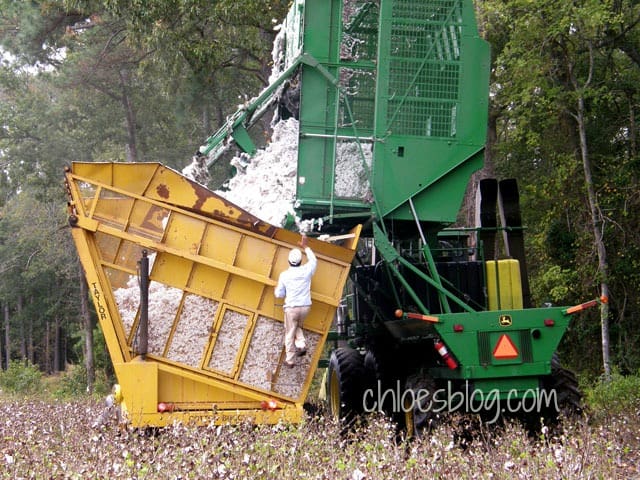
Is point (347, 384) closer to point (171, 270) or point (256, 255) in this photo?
point (256, 255)

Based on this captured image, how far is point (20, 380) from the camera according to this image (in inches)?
1038

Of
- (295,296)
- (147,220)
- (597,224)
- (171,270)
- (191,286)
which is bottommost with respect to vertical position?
(295,296)

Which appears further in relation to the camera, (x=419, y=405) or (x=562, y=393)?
(x=562, y=393)

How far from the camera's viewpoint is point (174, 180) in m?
8.16

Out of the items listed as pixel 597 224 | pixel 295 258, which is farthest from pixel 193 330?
pixel 597 224

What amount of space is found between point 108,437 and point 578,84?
1120 centimetres

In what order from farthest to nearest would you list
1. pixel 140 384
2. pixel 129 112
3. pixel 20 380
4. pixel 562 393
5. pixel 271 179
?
1. pixel 129 112
2. pixel 20 380
3. pixel 271 179
4. pixel 562 393
5. pixel 140 384

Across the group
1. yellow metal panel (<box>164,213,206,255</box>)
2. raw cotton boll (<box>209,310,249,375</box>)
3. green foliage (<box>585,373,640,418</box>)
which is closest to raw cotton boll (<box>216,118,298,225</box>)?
yellow metal panel (<box>164,213,206,255</box>)

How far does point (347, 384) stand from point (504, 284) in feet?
8.01

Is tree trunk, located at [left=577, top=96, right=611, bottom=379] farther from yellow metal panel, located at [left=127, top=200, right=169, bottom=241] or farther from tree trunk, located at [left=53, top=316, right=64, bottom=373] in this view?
tree trunk, located at [left=53, top=316, right=64, bottom=373]

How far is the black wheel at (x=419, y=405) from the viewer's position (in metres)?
8.01

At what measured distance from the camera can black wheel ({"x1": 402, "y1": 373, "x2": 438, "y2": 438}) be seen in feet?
26.3

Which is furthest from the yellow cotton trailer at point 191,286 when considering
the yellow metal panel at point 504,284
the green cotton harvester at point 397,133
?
the yellow metal panel at point 504,284

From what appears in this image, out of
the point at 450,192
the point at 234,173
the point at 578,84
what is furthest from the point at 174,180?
the point at 578,84
